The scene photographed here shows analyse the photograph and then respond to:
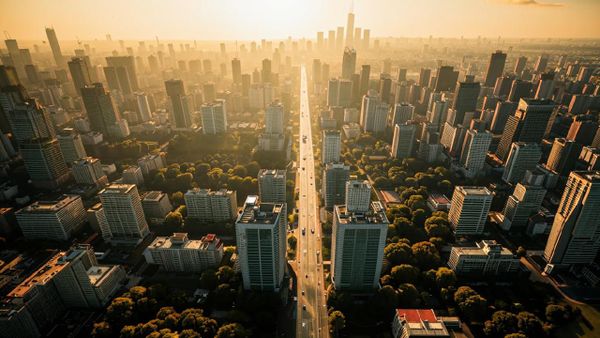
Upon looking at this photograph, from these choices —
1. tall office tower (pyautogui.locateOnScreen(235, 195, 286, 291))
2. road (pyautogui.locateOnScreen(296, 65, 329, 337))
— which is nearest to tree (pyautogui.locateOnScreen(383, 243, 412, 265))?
road (pyautogui.locateOnScreen(296, 65, 329, 337))

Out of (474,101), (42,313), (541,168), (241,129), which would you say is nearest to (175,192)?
(42,313)

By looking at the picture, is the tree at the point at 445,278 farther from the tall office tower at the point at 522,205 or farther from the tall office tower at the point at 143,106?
the tall office tower at the point at 143,106

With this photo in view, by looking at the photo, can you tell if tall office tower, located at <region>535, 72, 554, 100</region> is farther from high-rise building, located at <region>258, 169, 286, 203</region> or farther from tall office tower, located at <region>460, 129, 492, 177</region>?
high-rise building, located at <region>258, 169, 286, 203</region>

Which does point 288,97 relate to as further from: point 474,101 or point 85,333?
point 85,333

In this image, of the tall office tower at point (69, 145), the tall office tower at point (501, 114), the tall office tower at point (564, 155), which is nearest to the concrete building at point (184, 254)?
the tall office tower at point (69, 145)

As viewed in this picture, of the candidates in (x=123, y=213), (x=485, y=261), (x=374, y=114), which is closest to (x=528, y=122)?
(x=374, y=114)

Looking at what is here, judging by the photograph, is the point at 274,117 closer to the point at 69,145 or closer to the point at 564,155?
the point at 69,145
